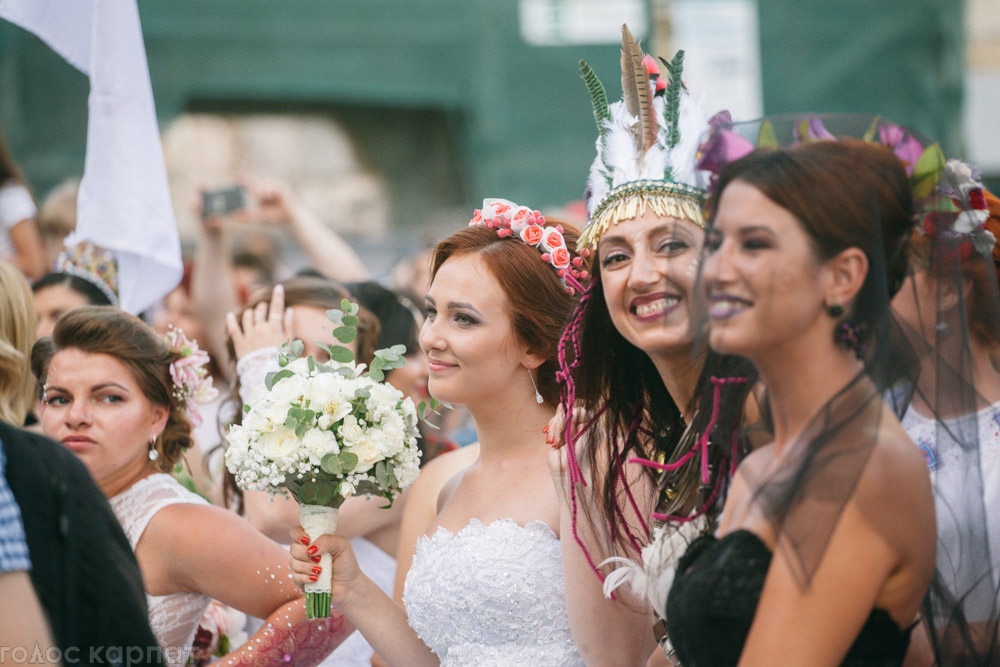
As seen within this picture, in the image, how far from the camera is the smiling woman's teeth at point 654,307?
265 centimetres

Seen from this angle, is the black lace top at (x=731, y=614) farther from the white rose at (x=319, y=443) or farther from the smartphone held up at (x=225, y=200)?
the smartphone held up at (x=225, y=200)

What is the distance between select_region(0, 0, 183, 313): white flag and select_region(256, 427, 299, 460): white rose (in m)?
1.38

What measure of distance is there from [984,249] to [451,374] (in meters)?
1.50

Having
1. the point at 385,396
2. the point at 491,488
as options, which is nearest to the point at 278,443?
the point at 385,396

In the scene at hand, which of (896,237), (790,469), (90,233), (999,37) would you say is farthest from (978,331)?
(999,37)

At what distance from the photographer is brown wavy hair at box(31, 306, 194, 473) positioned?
358 centimetres

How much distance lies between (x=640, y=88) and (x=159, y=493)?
194cm

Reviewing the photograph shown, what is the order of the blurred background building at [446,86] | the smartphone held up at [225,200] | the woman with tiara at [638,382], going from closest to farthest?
the woman with tiara at [638,382] → the smartphone held up at [225,200] → the blurred background building at [446,86]

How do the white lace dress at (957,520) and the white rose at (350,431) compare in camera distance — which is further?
the white rose at (350,431)

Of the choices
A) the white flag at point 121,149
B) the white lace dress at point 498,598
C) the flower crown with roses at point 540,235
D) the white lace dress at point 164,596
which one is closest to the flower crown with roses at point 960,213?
the flower crown with roses at point 540,235

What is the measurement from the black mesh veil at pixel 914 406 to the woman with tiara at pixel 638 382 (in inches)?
12.8

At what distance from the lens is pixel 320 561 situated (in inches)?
123

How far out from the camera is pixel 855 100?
1223cm

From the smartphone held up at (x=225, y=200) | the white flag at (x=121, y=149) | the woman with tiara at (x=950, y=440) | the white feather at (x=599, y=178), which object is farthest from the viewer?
the smartphone held up at (x=225, y=200)
